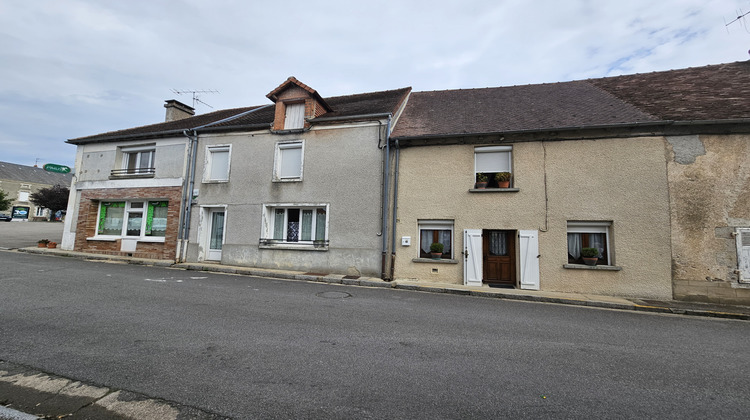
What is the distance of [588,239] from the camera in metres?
9.62

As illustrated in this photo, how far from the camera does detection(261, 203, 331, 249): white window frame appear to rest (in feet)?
37.6

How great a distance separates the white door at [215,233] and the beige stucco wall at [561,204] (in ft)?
23.8

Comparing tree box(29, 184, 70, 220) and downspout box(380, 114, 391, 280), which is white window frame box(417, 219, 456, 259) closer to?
downspout box(380, 114, 391, 280)

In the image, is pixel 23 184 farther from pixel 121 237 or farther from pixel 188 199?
pixel 188 199

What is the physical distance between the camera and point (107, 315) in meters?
5.19

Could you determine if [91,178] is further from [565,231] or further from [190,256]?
[565,231]

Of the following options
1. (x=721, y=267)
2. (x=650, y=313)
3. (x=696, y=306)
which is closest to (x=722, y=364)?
(x=650, y=313)

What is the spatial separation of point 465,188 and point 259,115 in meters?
9.76

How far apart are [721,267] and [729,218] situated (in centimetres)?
133

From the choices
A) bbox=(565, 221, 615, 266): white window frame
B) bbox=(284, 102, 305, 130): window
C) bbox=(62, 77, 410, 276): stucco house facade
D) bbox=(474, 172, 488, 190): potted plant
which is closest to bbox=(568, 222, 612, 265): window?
bbox=(565, 221, 615, 266): white window frame

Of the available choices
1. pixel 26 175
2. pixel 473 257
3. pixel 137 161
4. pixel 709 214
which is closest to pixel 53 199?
pixel 26 175

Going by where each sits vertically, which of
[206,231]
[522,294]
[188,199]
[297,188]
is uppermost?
[297,188]

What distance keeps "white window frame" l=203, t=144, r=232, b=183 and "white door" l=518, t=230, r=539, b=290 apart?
10963 millimetres

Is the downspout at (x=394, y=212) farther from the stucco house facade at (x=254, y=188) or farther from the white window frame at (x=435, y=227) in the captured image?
the white window frame at (x=435, y=227)
